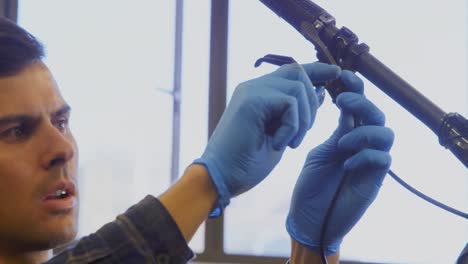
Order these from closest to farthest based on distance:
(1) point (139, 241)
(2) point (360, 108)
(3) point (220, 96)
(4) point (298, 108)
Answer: (1) point (139, 241) → (4) point (298, 108) → (2) point (360, 108) → (3) point (220, 96)

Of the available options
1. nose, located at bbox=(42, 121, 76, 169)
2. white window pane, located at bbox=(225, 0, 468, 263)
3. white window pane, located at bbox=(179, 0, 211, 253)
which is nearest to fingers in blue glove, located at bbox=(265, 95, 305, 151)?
nose, located at bbox=(42, 121, 76, 169)

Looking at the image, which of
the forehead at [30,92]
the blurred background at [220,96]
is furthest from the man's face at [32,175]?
Result: the blurred background at [220,96]

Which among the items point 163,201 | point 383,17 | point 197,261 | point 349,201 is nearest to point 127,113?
point 197,261

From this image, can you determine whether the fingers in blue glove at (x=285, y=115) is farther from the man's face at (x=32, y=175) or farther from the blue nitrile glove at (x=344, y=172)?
the man's face at (x=32, y=175)

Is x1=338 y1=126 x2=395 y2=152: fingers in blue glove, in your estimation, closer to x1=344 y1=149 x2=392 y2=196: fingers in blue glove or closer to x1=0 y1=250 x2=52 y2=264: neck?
x1=344 y1=149 x2=392 y2=196: fingers in blue glove

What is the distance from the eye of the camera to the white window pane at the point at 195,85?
221 centimetres

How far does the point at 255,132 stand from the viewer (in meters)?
0.77

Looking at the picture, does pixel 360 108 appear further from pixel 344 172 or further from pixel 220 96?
pixel 220 96

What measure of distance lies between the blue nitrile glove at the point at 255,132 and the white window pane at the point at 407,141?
1.05 metres

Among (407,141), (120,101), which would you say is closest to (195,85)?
(120,101)

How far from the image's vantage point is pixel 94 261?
0.68 metres

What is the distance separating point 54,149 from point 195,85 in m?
1.45

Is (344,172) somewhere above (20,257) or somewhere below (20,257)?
above

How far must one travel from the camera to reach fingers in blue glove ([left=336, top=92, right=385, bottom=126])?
889 mm
